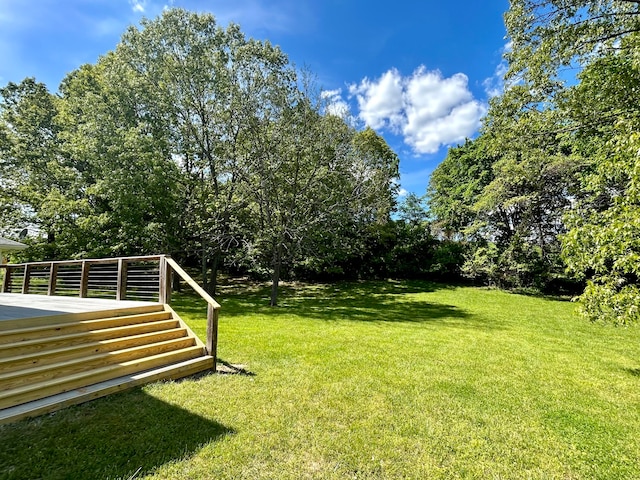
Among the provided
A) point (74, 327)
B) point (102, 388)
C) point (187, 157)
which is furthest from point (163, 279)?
point (187, 157)

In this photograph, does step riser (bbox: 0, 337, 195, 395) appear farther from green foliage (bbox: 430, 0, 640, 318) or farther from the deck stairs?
green foliage (bbox: 430, 0, 640, 318)

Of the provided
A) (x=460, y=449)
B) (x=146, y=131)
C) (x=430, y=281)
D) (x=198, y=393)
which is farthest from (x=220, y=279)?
(x=460, y=449)

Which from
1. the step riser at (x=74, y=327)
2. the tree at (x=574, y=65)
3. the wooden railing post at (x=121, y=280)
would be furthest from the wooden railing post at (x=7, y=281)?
the tree at (x=574, y=65)

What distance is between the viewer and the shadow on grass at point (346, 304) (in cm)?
1016

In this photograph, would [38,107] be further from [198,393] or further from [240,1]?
[198,393]

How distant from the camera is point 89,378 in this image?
361cm

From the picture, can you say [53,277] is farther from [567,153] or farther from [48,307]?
[567,153]

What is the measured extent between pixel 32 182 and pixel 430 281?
21.9 metres

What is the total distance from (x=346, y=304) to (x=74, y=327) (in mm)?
10248

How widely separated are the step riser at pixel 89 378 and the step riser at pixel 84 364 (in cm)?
9

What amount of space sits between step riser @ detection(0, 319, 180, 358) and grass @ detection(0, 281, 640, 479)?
1015mm

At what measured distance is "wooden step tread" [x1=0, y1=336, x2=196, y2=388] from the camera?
3.21 metres

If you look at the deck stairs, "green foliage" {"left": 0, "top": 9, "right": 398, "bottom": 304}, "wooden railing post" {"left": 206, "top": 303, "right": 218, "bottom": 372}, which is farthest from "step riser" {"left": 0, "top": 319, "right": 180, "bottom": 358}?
"green foliage" {"left": 0, "top": 9, "right": 398, "bottom": 304}

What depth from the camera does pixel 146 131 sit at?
44.7ft
